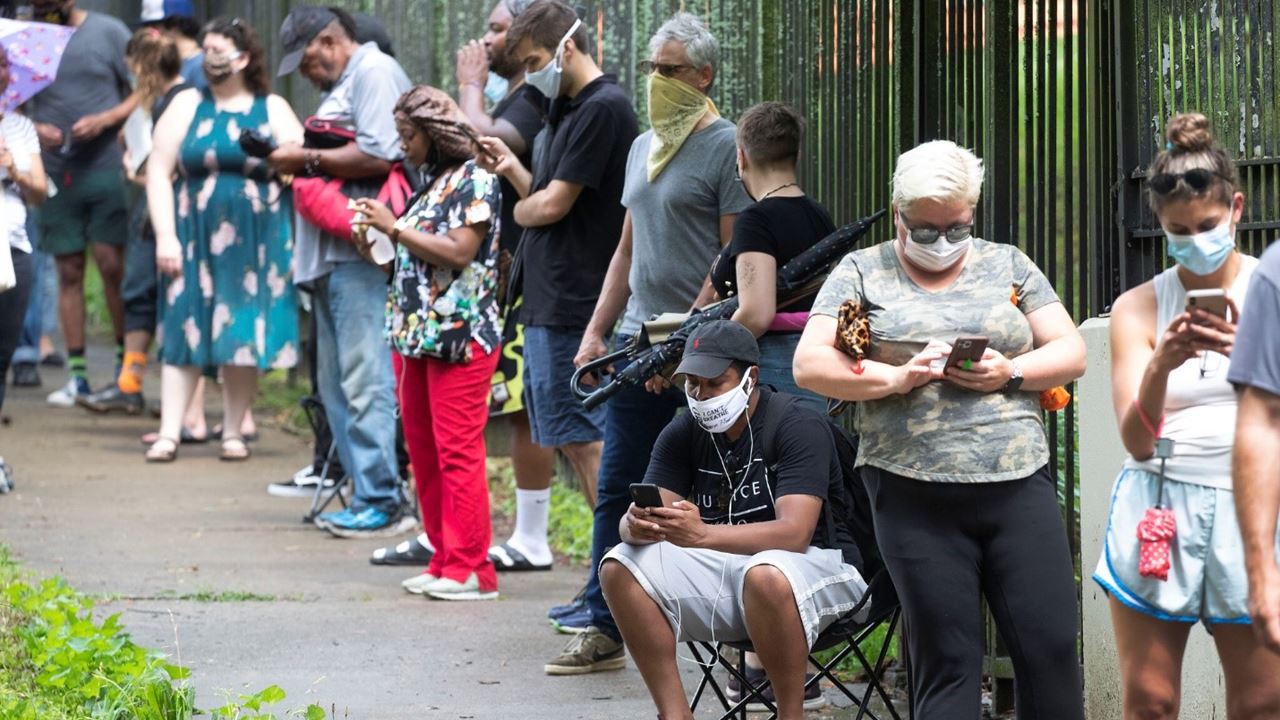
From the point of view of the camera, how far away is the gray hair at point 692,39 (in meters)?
6.08

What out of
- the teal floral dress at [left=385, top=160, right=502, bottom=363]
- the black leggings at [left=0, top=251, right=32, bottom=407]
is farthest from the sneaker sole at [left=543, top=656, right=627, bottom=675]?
the black leggings at [left=0, top=251, right=32, bottom=407]

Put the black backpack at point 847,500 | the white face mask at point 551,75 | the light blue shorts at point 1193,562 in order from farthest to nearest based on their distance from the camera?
the white face mask at point 551,75, the black backpack at point 847,500, the light blue shorts at point 1193,562

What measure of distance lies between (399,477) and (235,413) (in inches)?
69.3

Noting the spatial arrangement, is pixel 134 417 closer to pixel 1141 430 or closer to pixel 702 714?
pixel 702 714

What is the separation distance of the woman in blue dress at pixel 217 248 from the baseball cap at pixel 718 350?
209 inches

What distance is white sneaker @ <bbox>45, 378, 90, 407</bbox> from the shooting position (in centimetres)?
1220

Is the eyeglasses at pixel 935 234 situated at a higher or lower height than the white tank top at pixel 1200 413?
higher

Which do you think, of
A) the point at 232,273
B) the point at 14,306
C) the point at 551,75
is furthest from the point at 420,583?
the point at 232,273

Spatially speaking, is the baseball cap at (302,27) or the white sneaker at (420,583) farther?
the baseball cap at (302,27)

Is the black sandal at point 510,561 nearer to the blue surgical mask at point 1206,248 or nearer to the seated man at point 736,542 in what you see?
the seated man at point 736,542

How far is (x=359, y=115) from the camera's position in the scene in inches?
328

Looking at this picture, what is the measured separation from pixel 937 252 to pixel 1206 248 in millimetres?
843

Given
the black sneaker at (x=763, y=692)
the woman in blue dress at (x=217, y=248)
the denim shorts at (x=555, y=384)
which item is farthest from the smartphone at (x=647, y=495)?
the woman in blue dress at (x=217, y=248)

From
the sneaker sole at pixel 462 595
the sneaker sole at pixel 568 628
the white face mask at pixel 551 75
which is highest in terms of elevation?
the white face mask at pixel 551 75
